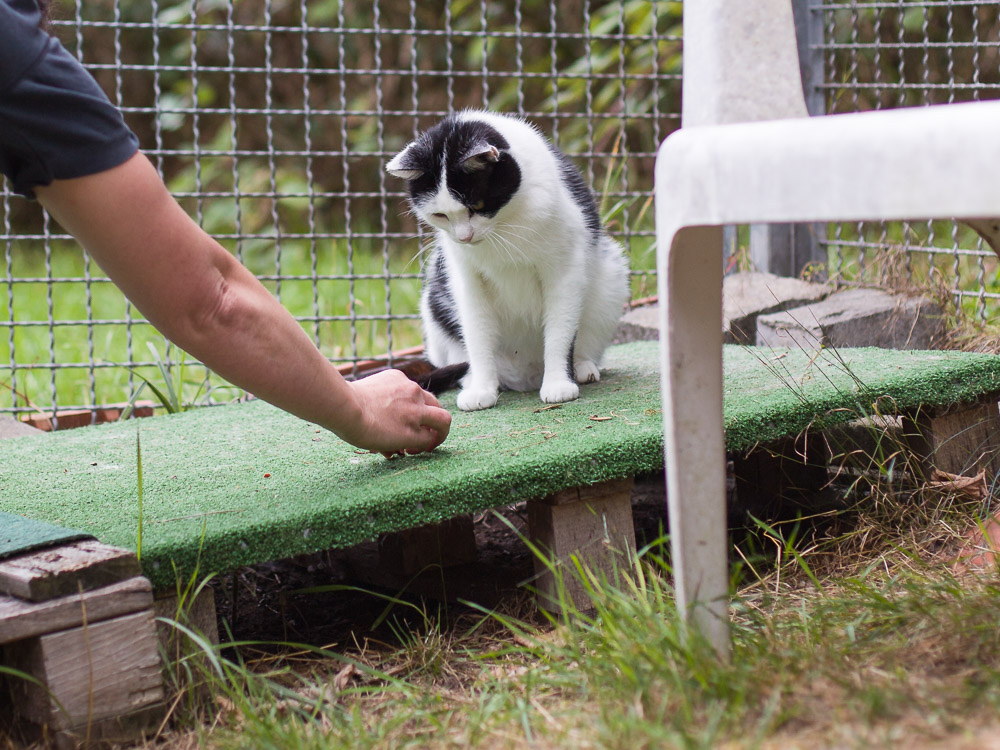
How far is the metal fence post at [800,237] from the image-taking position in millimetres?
3578

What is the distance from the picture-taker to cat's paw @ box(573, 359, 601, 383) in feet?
8.38

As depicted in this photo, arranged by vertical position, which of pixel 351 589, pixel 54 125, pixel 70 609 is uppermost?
pixel 54 125

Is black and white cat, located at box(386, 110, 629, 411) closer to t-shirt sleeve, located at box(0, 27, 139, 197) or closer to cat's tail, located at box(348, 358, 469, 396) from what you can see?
cat's tail, located at box(348, 358, 469, 396)

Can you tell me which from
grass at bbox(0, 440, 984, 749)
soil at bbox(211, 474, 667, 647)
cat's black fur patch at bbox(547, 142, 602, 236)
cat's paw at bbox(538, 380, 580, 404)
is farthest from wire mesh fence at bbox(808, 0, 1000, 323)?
grass at bbox(0, 440, 984, 749)

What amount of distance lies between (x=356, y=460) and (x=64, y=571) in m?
0.67

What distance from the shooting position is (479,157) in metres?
2.29

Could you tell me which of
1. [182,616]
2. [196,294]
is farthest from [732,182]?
[182,616]

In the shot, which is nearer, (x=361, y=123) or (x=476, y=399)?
(x=476, y=399)

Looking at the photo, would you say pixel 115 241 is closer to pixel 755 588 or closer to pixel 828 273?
pixel 755 588

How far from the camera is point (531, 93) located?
7164 millimetres

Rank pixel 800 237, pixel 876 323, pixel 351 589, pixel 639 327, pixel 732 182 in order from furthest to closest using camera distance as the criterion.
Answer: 1. pixel 800 237
2. pixel 639 327
3. pixel 876 323
4. pixel 351 589
5. pixel 732 182

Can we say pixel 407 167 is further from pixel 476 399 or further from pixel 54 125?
pixel 54 125

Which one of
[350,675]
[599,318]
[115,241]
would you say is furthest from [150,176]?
[599,318]

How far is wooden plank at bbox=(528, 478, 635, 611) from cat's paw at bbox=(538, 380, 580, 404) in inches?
20.4
